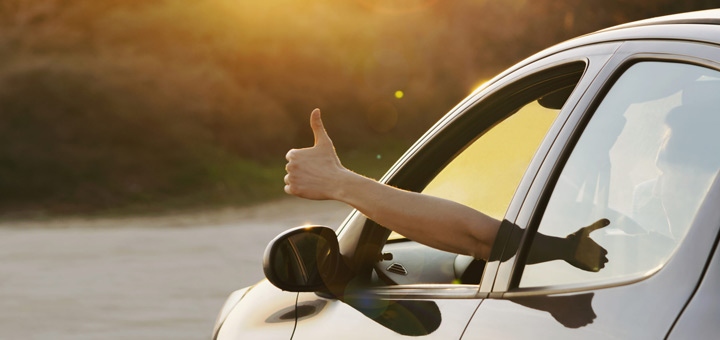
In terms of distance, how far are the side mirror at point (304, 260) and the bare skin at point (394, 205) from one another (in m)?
0.16

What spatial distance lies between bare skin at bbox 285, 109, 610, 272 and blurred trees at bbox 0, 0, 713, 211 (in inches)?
794

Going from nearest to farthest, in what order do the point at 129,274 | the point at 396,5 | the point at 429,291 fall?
the point at 429,291 < the point at 129,274 < the point at 396,5

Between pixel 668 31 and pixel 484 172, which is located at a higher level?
pixel 668 31

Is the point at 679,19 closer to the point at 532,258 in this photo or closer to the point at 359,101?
the point at 532,258

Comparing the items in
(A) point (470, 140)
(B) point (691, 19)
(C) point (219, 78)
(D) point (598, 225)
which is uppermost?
(C) point (219, 78)

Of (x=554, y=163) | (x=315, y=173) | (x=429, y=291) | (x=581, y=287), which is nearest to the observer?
(x=581, y=287)

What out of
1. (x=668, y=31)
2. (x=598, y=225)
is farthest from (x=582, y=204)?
(x=668, y=31)

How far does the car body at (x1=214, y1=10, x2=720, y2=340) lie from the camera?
1397 millimetres

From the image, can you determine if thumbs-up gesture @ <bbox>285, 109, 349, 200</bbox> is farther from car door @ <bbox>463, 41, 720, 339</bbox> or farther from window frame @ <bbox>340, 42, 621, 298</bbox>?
car door @ <bbox>463, 41, 720, 339</bbox>

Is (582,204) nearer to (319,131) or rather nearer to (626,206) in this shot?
(626,206)

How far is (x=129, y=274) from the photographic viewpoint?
10430 mm

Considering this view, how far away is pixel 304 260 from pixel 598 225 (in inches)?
38.6

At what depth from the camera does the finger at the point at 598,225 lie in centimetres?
170

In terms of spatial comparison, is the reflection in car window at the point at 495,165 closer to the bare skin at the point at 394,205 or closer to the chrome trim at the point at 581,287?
the bare skin at the point at 394,205
